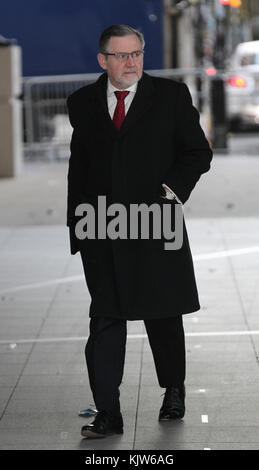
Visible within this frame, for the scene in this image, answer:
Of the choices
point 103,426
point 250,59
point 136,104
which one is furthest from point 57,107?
point 103,426

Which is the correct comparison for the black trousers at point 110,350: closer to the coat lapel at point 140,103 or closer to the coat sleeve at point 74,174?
the coat sleeve at point 74,174

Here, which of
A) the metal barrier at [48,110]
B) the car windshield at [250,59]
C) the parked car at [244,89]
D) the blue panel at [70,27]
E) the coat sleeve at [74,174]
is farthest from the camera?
the car windshield at [250,59]

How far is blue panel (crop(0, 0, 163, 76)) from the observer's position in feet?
65.9

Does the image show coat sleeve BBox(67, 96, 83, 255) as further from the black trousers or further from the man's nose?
the black trousers

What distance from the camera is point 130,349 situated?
7.11 metres

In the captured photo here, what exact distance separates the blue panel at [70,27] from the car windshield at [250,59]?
499 cm

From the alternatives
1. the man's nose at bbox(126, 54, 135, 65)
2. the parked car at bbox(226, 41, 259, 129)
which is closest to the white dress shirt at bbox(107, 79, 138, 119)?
the man's nose at bbox(126, 54, 135, 65)

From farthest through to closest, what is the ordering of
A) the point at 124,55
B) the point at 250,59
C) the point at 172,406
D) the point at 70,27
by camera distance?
1. the point at 250,59
2. the point at 70,27
3. the point at 172,406
4. the point at 124,55

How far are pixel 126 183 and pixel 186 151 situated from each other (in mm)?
327

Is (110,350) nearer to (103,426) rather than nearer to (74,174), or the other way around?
(103,426)

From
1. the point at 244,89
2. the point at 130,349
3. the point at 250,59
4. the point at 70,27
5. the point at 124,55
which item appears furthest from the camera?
the point at 250,59

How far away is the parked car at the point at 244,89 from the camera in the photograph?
2162 cm

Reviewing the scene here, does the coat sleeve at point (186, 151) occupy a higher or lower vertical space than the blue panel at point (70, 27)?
higher

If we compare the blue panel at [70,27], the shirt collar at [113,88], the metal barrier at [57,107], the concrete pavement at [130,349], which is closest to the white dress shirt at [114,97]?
the shirt collar at [113,88]
